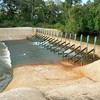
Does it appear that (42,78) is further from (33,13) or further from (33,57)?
(33,13)

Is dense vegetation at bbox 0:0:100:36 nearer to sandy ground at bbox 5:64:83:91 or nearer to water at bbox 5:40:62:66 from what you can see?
water at bbox 5:40:62:66

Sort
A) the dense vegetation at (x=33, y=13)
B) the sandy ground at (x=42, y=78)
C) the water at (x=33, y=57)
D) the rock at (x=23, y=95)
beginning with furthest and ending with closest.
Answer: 1. the dense vegetation at (x=33, y=13)
2. the water at (x=33, y=57)
3. the sandy ground at (x=42, y=78)
4. the rock at (x=23, y=95)

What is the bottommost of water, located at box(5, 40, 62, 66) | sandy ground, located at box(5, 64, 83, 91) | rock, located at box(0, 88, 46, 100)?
water, located at box(5, 40, 62, 66)

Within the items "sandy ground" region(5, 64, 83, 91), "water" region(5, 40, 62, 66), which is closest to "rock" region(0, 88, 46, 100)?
"sandy ground" region(5, 64, 83, 91)

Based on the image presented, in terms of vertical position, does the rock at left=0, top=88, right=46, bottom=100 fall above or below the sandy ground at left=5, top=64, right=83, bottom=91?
above

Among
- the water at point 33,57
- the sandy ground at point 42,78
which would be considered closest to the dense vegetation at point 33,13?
the water at point 33,57

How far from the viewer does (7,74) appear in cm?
1939

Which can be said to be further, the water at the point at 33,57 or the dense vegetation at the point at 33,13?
the dense vegetation at the point at 33,13

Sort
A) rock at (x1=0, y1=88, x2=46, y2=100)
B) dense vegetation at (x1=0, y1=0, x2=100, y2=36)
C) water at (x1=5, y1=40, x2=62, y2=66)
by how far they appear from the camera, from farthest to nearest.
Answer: dense vegetation at (x1=0, y1=0, x2=100, y2=36) < water at (x1=5, y1=40, x2=62, y2=66) < rock at (x1=0, y1=88, x2=46, y2=100)

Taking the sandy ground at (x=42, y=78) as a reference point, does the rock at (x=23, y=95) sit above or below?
above

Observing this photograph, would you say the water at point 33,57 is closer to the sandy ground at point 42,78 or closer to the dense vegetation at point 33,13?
the sandy ground at point 42,78

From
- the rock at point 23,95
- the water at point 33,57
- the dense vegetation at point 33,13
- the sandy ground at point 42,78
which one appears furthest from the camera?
the dense vegetation at point 33,13

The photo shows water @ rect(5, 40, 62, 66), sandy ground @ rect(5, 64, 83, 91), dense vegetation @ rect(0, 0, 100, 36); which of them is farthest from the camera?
dense vegetation @ rect(0, 0, 100, 36)

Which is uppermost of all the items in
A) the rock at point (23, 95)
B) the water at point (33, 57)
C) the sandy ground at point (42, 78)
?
the rock at point (23, 95)
